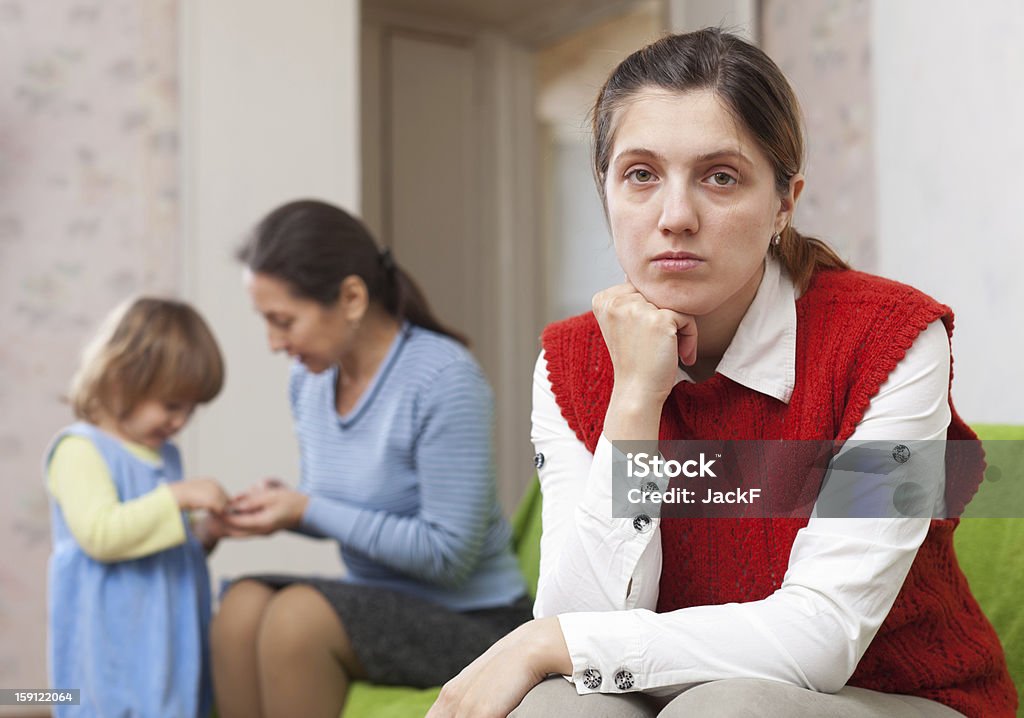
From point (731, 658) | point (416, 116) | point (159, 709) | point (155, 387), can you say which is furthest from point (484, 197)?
point (731, 658)

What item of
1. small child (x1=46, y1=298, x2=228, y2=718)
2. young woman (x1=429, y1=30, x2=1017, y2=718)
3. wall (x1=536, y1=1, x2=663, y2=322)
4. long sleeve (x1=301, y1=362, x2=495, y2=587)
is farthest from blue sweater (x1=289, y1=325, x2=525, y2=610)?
wall (x1=536, y1=1, x2=663, y2=322)

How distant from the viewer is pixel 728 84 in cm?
113

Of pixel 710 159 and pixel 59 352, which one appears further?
pixel 59 352

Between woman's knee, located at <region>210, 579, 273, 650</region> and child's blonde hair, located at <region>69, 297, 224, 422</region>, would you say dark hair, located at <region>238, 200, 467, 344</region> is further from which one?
woman's knee, located at <region>210, 579, 273, 650</region>

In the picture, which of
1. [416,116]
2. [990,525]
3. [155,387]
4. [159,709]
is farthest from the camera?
[416,116]

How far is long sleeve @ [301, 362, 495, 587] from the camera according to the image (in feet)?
6.12

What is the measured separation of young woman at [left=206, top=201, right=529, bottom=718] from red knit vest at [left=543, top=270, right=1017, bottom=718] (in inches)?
26.2

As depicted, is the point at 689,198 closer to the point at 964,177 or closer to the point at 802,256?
the point at 802,256

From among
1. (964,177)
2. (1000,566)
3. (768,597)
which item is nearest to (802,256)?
(768,597)

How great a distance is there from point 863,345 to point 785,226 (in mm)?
175

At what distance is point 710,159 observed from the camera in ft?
3.72

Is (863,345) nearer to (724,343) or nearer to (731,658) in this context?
(724,343)

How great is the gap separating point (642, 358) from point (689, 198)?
0.17 meters

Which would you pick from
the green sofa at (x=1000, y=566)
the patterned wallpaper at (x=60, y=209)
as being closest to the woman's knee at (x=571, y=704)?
the green sofa at (x=1000, y=566)
